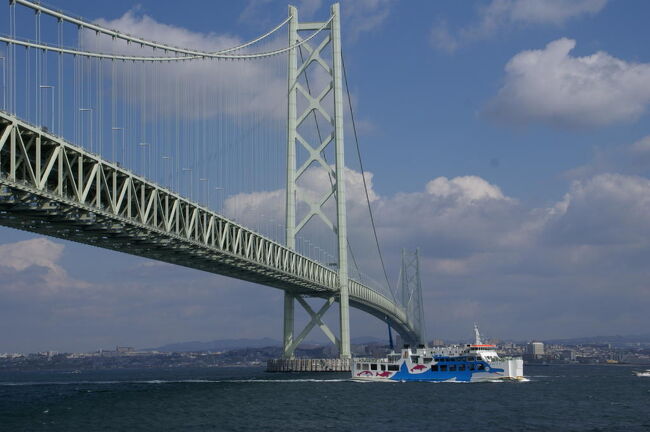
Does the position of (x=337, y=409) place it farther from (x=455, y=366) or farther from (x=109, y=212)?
(x=455, y=366)

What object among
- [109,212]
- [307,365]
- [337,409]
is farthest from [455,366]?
[109,212]

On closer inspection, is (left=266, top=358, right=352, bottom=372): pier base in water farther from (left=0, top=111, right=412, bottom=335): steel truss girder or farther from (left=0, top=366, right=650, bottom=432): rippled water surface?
(left=0, top=366, right=650, bottom=432): rippled water surface

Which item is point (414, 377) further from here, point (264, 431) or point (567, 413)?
point (264, 431)

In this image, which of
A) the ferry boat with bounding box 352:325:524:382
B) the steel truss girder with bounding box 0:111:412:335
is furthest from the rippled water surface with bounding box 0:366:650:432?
the steel truss girder with bounding box 0:111:412:335

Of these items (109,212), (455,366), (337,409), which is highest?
(109,212)

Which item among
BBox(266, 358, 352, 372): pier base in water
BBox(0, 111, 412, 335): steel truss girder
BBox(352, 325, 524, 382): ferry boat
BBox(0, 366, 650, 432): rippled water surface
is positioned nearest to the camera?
BBox(0, 111, 412, 335): steel truss girder

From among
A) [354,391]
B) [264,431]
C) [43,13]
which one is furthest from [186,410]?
[43,13]

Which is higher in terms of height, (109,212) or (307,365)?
(109,212)
